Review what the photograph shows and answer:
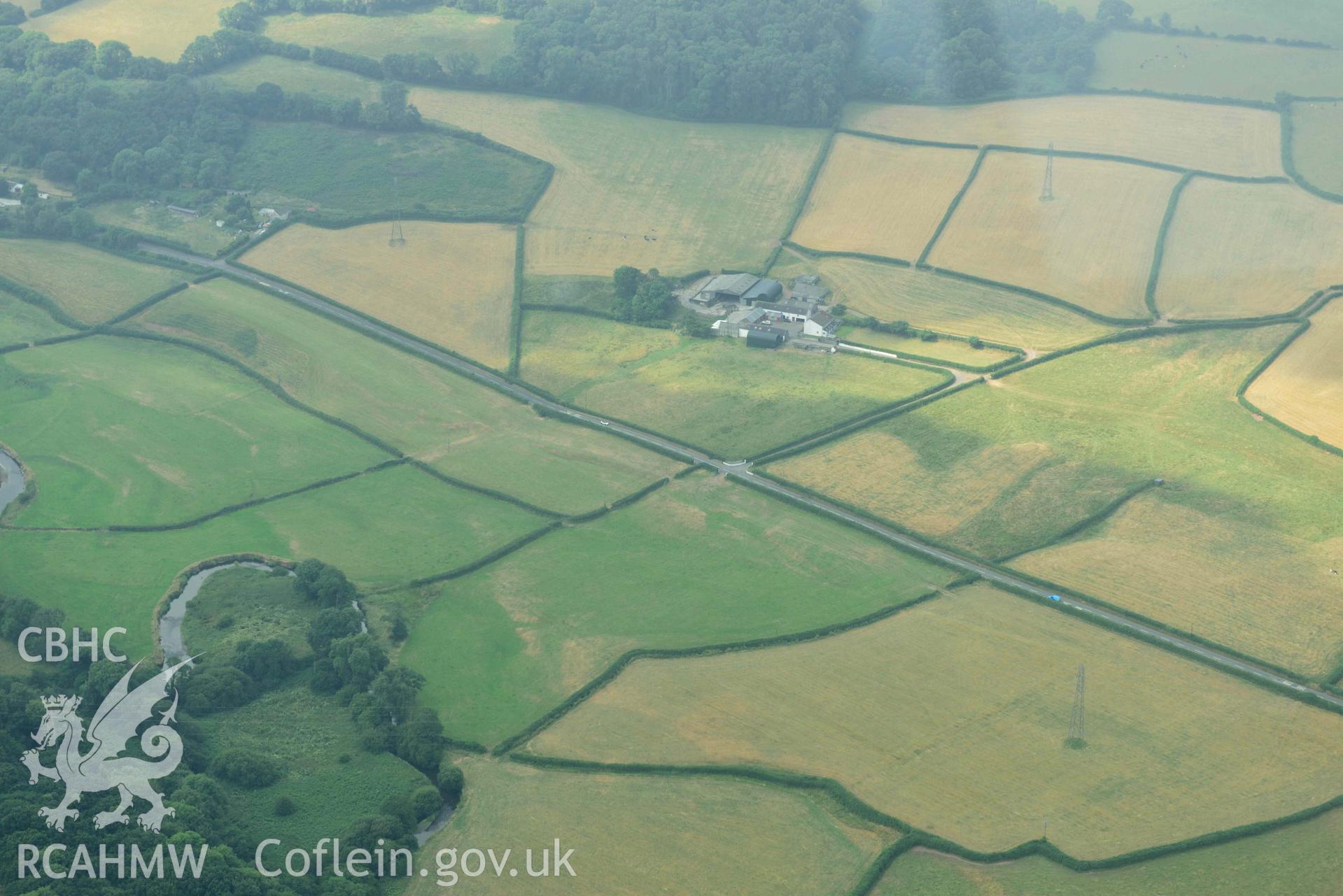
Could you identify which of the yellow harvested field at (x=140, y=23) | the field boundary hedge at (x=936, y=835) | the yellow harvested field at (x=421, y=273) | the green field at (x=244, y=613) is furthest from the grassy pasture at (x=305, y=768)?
the yellow harvested field at (x=140, y=23)

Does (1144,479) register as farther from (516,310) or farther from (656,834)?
(516,310)

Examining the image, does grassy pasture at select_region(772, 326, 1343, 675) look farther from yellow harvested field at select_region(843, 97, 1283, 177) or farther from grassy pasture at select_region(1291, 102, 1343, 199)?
yellow harvested field at select_region(843, 97, 1283, 177)

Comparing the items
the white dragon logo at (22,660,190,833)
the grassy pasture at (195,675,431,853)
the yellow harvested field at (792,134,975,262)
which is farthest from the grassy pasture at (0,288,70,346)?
the yellow harvested field at (792,134,975,262)

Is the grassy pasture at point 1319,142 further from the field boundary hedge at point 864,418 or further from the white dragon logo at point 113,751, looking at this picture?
the white dragon logo at point 113,751

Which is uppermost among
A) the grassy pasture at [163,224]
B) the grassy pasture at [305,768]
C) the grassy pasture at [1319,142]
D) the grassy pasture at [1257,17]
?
the grassy pasture at [1257,17]

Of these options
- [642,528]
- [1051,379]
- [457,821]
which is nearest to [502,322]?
[642,528]

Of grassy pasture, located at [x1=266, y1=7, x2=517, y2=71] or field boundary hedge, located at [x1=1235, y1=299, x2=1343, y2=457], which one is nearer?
field boundary hedge, located at [x1=1235, y1=299, x2=1343, y2=457]
